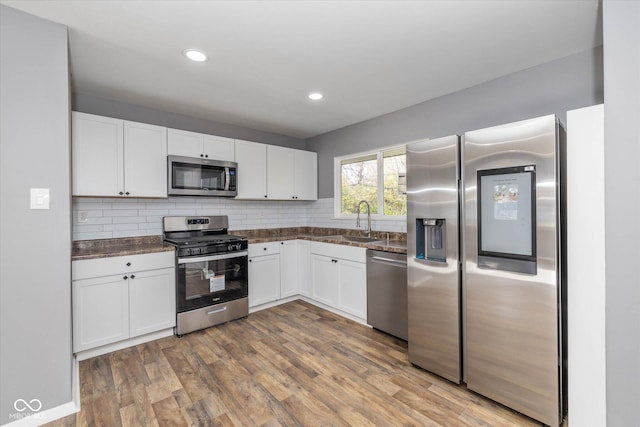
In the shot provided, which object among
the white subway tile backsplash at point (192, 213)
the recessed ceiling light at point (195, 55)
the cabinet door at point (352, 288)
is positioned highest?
the recessed ceiling light at point (195, 55)

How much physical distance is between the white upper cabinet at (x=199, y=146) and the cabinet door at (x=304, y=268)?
1477 millimetres

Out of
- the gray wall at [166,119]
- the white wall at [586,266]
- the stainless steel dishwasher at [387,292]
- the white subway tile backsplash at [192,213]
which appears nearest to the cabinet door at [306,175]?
the white subway tile backsplash at [192,213]

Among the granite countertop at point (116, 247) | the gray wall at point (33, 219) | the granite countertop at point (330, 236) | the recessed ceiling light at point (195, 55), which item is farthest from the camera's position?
the granite countertop at point (330, 236)

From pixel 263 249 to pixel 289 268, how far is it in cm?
50

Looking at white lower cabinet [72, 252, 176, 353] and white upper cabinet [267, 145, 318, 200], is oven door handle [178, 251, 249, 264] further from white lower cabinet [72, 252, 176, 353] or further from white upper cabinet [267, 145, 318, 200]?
white upper cabinet [267, 145, 318, 200]

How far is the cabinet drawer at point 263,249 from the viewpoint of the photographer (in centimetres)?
355

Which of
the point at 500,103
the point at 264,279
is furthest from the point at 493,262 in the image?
the point at 264,279

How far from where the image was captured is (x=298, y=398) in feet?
6.44

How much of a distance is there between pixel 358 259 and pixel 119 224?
2.62 metres

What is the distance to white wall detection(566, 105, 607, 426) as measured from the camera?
152 centimetres

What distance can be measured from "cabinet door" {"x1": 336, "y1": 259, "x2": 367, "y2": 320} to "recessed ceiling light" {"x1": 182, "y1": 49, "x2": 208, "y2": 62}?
2.40m

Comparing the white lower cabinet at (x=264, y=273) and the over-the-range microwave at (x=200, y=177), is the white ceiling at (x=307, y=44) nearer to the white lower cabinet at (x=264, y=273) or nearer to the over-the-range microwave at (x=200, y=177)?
the over-the-range microwave at (x=200, y=177)

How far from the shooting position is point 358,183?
4062mm

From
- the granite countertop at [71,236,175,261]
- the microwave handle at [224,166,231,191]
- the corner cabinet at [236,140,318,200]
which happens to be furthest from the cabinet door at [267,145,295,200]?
the granite countertop at [71,236,175,261]
